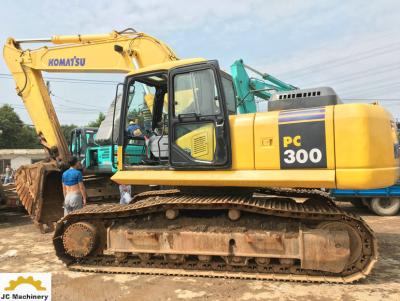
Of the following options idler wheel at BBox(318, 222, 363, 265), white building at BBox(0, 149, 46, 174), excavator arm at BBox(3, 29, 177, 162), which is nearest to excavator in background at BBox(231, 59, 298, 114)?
excavator arm at BBox(3, 29, 177, 162)

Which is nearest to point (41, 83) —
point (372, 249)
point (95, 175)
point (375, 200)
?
point (95, 175)

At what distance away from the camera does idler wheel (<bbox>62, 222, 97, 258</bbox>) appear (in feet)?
17.4

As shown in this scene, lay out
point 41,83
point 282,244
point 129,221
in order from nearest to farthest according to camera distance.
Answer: point 282,244
point 129,221
point 41,83

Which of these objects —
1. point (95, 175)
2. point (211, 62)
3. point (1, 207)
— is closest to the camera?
point (211, 62)

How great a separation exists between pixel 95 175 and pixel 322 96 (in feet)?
25.7

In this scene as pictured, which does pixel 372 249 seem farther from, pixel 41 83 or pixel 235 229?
pixel 41 83

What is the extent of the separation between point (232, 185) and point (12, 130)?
5047 centimetres

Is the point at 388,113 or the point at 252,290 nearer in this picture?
the point at 252,290

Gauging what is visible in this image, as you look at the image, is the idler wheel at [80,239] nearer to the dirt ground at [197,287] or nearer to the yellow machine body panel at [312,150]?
the dirt ground at [197,287]

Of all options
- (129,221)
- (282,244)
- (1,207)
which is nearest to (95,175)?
(1,207)

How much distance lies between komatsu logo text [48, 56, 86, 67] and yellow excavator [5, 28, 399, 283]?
3.17 m

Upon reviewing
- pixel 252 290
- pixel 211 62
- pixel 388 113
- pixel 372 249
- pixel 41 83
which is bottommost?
pixel 252 290

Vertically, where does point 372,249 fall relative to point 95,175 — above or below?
below

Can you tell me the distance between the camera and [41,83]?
9.33 metres
